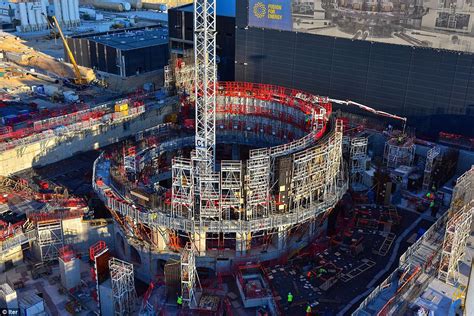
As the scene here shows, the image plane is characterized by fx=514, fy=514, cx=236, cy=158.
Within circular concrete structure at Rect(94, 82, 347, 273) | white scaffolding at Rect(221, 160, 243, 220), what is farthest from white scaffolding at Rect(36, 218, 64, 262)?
white scaffolding at Rect(221, 160, 243, 220)

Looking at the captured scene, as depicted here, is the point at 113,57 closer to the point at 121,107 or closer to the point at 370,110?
the point at 121,107

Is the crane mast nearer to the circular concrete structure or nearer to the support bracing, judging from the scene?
the circular concrete structure

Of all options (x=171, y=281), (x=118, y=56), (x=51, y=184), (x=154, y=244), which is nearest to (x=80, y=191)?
(x=51, y=184)

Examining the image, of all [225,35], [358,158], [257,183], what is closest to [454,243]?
[257,183]

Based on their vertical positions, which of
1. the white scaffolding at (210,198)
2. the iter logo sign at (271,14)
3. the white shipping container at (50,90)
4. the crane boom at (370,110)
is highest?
the iter logo sign at (271,14)

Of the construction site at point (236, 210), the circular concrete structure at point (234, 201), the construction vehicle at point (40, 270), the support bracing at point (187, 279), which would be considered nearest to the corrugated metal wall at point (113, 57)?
the construction site at point (236, 210)

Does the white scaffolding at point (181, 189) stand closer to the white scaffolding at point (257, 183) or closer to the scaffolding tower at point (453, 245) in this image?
the white scaffolding at point (257, 183)
